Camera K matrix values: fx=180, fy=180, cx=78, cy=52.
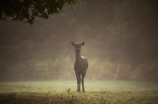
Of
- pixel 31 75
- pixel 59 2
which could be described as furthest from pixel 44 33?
pixel 59 2

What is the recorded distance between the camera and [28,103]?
7570 millimetres

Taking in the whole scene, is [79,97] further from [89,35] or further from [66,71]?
[89,35]

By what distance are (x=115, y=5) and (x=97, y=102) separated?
75.8 ft

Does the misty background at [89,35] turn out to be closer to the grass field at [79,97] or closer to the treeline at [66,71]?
the treeline at [66,71]

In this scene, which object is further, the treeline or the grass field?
the treeline

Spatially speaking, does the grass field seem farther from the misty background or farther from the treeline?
the misty background

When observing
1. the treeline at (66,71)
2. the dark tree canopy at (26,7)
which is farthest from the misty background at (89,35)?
the dark tree canopy at (26,7)

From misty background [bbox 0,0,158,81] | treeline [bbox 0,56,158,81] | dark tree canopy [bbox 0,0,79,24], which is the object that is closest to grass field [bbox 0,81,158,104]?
dark tree canopy [bbox 0,0,79,24]

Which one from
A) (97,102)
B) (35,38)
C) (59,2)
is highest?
(35,38)

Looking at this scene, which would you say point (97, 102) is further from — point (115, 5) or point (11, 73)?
point (115, 5)

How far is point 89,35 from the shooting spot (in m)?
32.9

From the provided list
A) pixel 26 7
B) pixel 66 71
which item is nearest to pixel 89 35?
pixel 66 71

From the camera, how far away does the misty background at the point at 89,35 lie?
25.9m

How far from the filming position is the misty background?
85.1 feet
